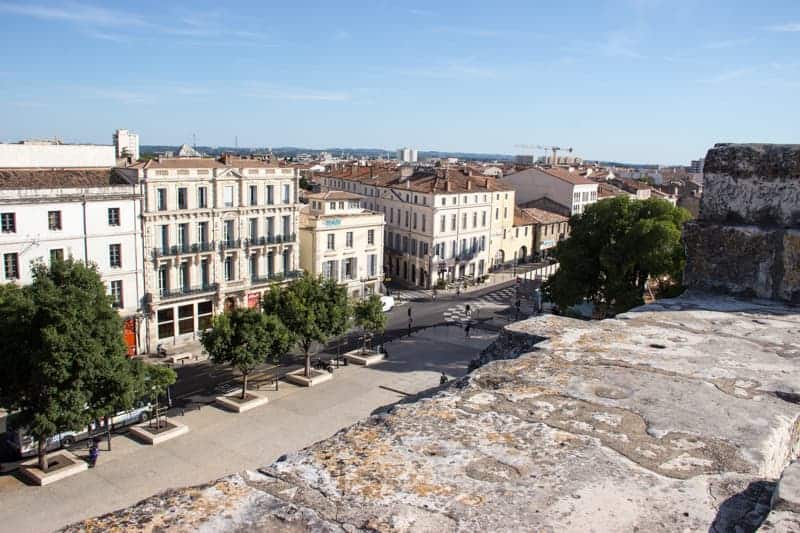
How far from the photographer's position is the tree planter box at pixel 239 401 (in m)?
28.2

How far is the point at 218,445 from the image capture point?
24.8 metres

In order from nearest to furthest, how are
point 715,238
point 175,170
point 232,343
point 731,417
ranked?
point 731,417 → point 715,238 → point 232,343 → point 175,170

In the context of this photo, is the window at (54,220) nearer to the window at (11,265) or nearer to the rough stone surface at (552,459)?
the window at (11,265)

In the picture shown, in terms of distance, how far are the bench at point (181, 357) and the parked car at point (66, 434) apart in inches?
338

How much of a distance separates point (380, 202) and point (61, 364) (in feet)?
138

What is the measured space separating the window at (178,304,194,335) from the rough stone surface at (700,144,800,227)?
3499cm

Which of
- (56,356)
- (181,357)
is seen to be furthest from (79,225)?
(56,356)

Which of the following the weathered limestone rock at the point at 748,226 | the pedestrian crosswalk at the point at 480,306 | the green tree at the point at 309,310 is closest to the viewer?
the weathered limestone rock at the point at 748,226

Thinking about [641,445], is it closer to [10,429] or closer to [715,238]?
[715,238]

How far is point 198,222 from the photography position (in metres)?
39.2

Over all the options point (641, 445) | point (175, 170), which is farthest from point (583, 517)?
point (175, 170)

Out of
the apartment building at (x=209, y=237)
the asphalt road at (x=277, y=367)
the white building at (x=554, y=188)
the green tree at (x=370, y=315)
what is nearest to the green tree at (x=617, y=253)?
the green tree at (x=370, y=315)

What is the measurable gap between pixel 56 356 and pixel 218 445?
6473 mm

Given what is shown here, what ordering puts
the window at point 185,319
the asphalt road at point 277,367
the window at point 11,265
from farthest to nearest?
the window at point 185,319 → the window at point 11,265 → the asphalt road at point 277,367
